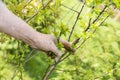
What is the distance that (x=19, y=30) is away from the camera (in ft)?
4.74

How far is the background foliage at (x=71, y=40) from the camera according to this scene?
1979 millimetres

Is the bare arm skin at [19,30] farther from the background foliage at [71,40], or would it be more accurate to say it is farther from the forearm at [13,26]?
the background foliage at [71,40]

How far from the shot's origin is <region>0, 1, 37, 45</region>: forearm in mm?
1408

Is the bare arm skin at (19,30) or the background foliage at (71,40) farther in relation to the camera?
the background foliage at (71,40)

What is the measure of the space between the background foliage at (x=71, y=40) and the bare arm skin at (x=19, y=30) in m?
0.32

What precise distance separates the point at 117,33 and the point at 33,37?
2625mm

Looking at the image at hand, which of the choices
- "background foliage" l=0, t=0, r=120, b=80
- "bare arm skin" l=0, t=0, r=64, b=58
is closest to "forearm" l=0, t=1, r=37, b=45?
"bare arm skin" l=0, t=0, r=64, b=58

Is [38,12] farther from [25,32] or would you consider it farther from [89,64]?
[89,64]

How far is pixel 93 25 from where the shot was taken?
187 cm

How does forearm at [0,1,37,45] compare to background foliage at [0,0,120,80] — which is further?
background foliage at [0,0,120,80]

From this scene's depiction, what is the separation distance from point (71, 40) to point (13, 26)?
2222 mm

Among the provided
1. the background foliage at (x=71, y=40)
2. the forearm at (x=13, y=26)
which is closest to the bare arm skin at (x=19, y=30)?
the forearm at (x=13, y=26)

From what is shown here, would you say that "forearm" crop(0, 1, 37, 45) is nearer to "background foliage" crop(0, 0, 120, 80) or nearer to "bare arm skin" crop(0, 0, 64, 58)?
"bare arm skin" crop(0, 0, 64, 58)

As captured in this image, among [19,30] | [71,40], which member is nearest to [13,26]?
[19,30]
